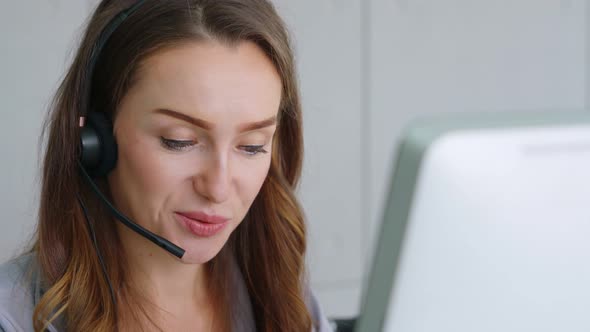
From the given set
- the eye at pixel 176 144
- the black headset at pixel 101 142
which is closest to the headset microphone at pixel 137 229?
the black headset at pixel 101 142

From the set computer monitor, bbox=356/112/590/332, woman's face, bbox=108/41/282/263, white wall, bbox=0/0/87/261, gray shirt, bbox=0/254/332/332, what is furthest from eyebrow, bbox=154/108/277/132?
white wall, bbox=0/0/87/261

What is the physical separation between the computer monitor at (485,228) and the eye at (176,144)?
0.63 meters

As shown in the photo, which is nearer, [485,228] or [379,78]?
[485,228]

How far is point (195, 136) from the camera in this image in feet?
3.45

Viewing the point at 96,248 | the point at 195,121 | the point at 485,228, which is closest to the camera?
the point at 485,228

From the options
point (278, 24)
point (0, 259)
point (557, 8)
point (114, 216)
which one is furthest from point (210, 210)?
point (557, 8)

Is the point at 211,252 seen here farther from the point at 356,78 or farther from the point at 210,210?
the point at 356,78

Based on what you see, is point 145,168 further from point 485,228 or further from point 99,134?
point 485,228

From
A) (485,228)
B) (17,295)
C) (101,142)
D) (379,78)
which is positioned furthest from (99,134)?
(379,78)

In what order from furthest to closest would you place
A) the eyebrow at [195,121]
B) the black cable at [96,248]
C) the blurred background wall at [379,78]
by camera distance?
the blurred background wall at [379,78] → the black cable at [96,248] → the eyebrow at [195,121]

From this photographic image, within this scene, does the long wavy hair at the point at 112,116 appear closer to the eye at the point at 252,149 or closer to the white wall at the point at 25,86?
the eye at the point at 252,149

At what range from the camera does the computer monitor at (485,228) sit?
426 millimetres

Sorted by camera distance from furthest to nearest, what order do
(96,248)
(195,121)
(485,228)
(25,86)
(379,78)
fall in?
(379,78) < (25,86) < (96,248) < (195,121) < (485,228)

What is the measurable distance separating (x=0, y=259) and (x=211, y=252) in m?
0.96
